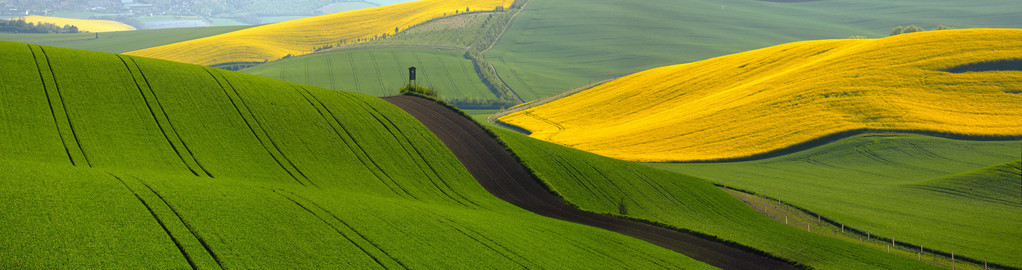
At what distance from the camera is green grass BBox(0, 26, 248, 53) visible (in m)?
165

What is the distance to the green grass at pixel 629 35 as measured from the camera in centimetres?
14050

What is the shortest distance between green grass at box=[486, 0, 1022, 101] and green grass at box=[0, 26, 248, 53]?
303 feet

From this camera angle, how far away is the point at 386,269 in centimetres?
1980

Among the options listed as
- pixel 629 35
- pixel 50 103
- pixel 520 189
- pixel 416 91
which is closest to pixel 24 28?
pixel 629 35

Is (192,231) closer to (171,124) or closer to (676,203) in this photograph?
(171,124)

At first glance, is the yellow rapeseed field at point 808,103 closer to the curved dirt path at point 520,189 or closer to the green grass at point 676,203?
the green grass at point 676,203

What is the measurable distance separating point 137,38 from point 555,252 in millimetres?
192630

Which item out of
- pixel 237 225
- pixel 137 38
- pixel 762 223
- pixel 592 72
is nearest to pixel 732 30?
pixel 592 72

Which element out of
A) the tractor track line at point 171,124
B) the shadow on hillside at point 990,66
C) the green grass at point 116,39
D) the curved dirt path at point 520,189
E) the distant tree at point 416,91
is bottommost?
the green grass at point 116,39

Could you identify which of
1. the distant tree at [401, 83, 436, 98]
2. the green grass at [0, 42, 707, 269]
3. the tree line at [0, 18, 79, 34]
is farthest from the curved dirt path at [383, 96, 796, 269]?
the tree line at [0, 18, 79, 34]

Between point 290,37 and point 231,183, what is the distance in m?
159

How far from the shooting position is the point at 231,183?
80.3 ft

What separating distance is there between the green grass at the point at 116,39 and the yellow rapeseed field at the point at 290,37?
11.4 metres

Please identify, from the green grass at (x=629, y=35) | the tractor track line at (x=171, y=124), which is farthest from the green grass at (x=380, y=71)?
the tractor track line at (x=171, y=124)
